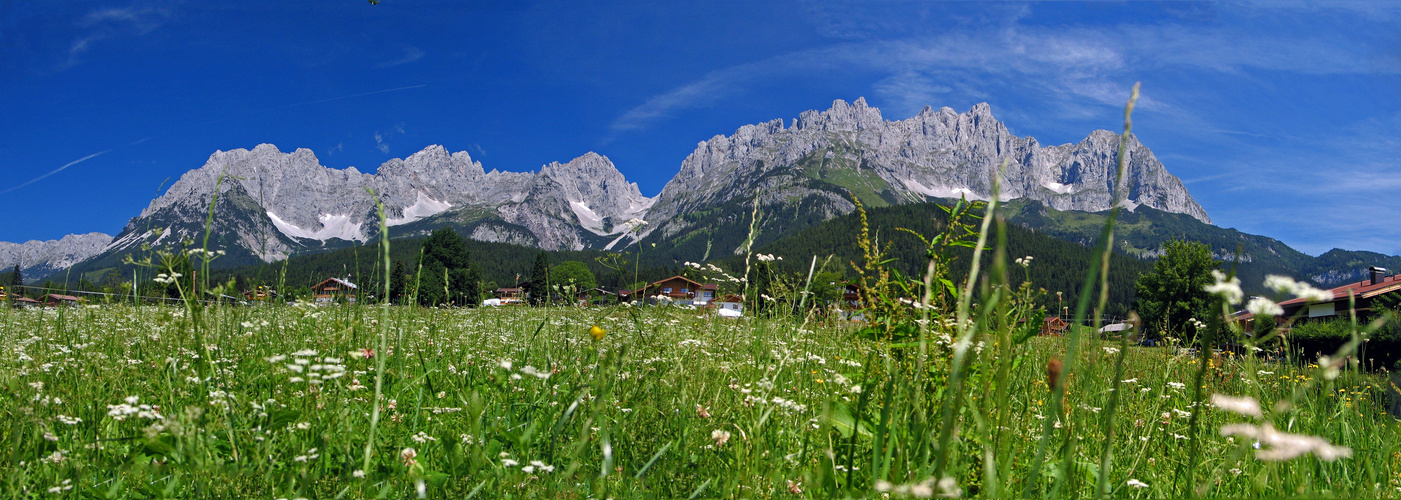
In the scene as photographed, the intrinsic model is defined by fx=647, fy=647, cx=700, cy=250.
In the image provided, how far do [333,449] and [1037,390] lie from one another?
4.18 meters

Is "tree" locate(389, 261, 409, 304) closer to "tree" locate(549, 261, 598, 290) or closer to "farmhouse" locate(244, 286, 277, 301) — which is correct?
"farmhouse" locate(244, 286, 277, 301)

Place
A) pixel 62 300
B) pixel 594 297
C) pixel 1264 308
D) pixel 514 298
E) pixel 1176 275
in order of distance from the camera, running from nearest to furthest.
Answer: pixel 1264 308 → pixel 594 297 → pixel 62 300 → pixel 514 298 → pixel 1176 275

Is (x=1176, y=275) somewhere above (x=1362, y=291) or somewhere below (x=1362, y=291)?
above

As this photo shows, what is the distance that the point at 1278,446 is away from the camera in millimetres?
882

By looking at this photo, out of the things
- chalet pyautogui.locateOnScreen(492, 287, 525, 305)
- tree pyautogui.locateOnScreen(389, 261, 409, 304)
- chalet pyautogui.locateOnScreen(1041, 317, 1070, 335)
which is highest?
tree pyautogui.locateOnScreen(389, 261, 409, 304)

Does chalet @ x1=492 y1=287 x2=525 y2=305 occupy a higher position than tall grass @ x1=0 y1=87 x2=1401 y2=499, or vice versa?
chalet @ x1=492 y1=287 x2=525 y2=305

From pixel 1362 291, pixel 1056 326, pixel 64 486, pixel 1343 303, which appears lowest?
pixel 64 486

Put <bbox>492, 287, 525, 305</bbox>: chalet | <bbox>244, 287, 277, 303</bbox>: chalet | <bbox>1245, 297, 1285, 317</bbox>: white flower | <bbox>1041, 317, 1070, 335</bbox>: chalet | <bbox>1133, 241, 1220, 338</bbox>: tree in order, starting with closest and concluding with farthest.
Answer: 1. <bbox>1245, 297, 1285, 317</bbox>: white flower
2. <bbox>1041, 317, 1070, 335</bbox>: chalet
3. <bbox>244, 287, 277, 303</bbox>: chalet
4. <bbox>492, 287, 525, 305</bbox>: chalet
5. <bbox>1133, 241, 1220, 338</bbox>: tree

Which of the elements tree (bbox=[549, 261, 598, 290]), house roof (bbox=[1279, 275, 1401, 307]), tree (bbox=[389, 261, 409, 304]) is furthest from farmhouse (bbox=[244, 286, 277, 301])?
house roof (bbox=[1279, 275, 1401, 307])

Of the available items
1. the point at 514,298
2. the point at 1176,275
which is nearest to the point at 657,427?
the point at 514,298

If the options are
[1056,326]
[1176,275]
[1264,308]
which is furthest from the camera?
[1176,275]

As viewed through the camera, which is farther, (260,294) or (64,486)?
(260,294)

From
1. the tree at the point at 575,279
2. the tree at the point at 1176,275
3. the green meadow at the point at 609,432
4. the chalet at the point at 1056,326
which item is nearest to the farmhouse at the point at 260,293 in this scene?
the green meadow at the point at 609,432

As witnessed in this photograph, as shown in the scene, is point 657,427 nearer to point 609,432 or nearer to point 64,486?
point 609,432
